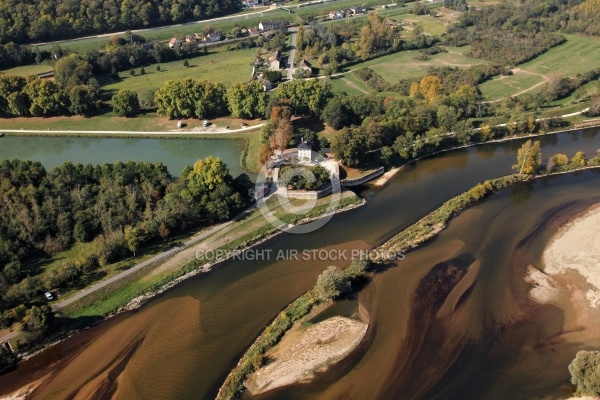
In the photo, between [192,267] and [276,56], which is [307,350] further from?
[276,56]

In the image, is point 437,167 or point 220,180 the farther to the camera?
point 437,167

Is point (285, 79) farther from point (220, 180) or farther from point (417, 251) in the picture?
point (417, 251)

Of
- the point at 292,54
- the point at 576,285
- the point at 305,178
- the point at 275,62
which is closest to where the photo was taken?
the point at 576,285

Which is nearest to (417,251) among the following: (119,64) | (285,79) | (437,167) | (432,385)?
(432,385)

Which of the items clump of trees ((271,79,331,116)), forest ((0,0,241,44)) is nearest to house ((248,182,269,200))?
clump of trees ((271,79,331,116))

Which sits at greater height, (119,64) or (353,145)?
(119,64)

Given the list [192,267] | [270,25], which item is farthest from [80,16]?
[192,267]

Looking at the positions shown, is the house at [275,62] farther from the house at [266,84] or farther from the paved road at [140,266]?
the paved road at [140,266]
